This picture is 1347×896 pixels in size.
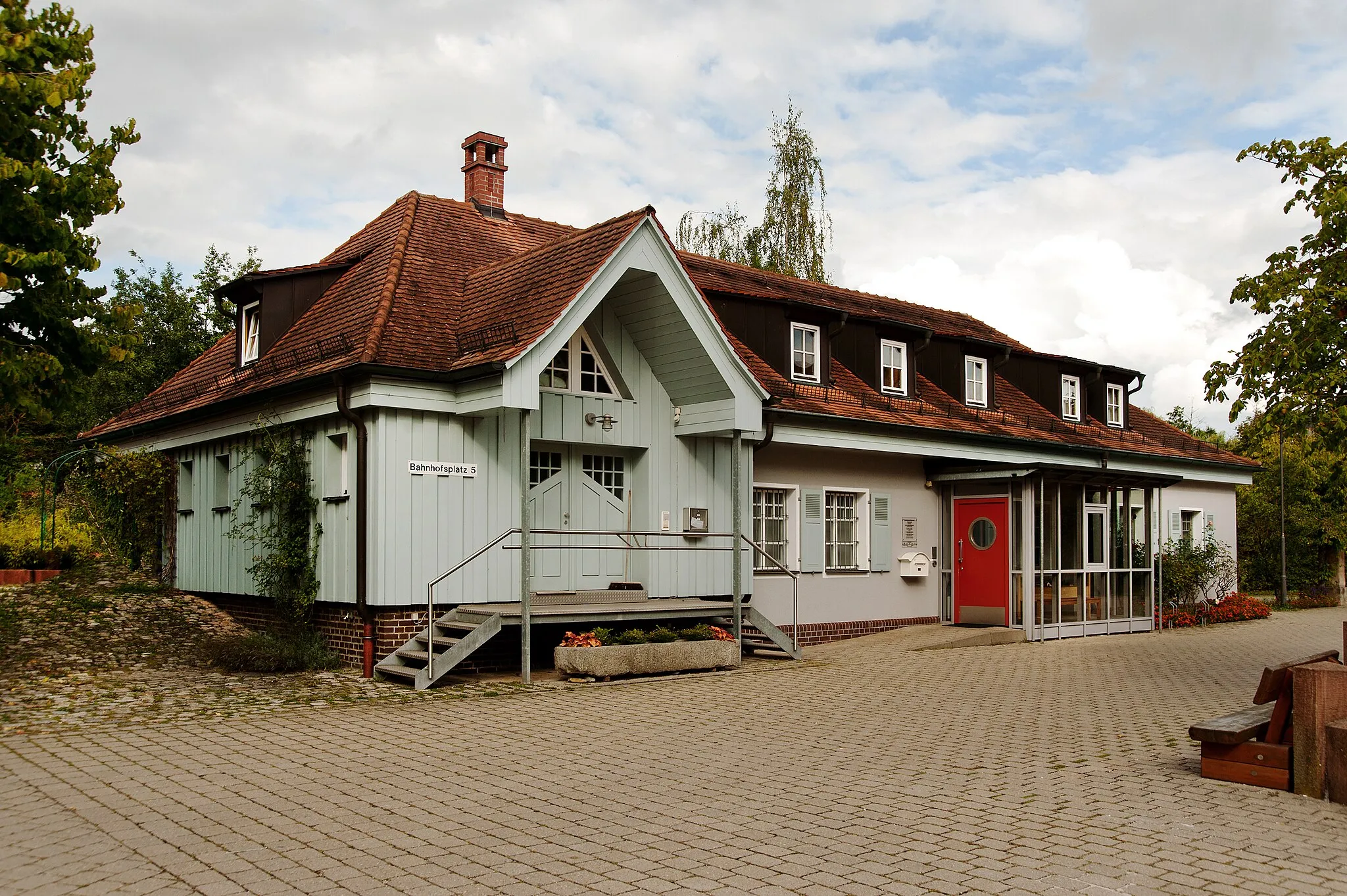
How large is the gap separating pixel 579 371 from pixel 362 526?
358cm

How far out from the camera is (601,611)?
44.2 feet

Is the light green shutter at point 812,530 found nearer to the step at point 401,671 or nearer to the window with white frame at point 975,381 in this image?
the window with white frame at point 975,381

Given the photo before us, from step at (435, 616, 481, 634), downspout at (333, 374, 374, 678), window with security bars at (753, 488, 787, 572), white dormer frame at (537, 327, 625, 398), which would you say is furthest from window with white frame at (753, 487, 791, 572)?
downspout at (333, 374, 374, 678)

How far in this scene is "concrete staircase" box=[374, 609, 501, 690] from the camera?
12.3 metres

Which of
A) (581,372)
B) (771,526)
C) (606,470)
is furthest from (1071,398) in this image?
(581,372)

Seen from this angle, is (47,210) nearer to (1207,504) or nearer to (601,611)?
(601,611)

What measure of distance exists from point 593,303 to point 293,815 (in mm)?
7706

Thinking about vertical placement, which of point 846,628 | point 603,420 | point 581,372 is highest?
point 581,372

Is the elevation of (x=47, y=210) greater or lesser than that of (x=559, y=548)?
greater

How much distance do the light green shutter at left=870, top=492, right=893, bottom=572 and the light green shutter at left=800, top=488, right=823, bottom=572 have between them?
1256 mm

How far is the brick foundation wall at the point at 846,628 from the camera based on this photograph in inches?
717

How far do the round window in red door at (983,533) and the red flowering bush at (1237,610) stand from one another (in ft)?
26.1

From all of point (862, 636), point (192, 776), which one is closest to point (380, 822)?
point (192, 776)

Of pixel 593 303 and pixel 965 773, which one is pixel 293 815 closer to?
Answer: pixel 965 773
